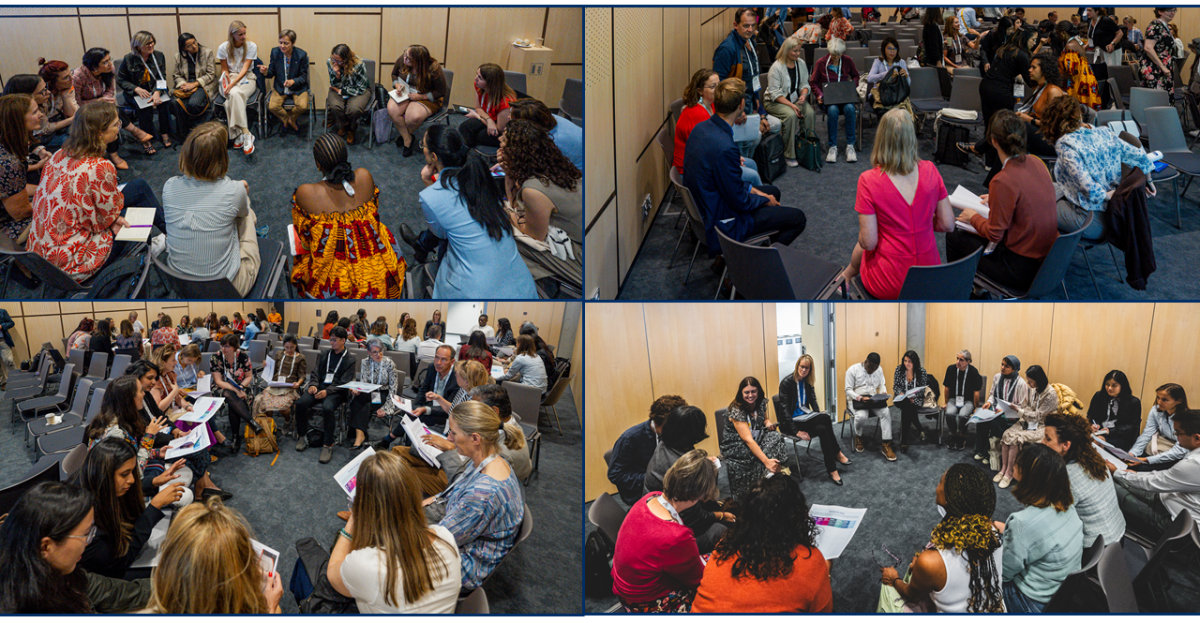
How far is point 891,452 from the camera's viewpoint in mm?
3084

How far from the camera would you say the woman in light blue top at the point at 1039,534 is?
295 centimetres

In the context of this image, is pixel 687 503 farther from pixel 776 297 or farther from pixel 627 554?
pixel 776 297

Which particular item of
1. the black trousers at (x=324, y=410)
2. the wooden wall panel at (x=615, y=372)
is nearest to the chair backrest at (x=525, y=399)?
the black trousers at (x=324, y=410)

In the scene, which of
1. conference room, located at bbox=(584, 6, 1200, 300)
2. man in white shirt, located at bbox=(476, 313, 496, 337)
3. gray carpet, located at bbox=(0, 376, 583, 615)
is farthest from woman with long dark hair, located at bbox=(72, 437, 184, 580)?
conference room, located at bbox=(584, 6, 1200, 300)

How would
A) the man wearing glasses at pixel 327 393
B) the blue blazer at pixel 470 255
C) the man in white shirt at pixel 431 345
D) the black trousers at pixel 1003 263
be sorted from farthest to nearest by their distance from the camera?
the man wearing glasses at pixel 327 393 < the man in white shirt at pixel 431 345 < the black trousers at pixel 1003 263 < the blue blazer at pixel 470 255

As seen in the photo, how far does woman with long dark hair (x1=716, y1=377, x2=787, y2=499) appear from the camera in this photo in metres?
3.04

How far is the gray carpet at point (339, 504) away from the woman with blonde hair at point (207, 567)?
86 cm

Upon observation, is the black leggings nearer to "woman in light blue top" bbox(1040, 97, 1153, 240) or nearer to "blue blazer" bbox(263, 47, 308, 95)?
"blue blazer" bbox(263, 47, 308, 95)

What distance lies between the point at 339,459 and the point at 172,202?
2136mm

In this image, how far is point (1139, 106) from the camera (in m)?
6.62

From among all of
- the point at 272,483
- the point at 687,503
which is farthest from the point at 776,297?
the point at 272,483

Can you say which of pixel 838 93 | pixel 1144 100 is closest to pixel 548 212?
pixel 838 93

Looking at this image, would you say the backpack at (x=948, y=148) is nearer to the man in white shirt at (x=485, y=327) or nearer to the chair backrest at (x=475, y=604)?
the man in white shirt at (x=485, y=327)

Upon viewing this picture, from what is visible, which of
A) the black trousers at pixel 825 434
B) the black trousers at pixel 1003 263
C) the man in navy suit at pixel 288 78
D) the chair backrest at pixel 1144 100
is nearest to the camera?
the black trousers at pixel 825 434
